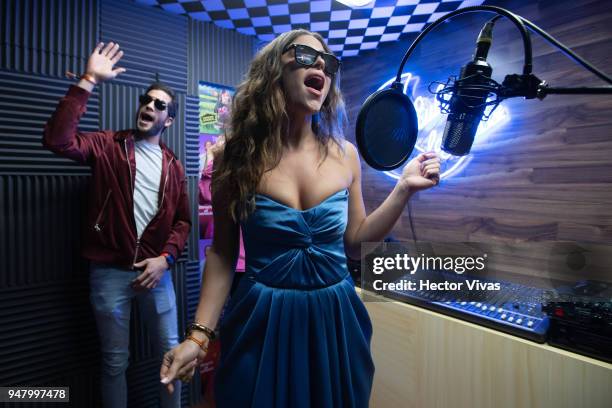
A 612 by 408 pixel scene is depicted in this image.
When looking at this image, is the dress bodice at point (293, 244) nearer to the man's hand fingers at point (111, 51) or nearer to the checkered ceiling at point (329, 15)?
the man's hand fingers at point (111, 51)

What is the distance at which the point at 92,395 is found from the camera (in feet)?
8.36

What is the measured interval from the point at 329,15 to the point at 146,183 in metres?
1.90

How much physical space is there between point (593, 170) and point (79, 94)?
9.82ft

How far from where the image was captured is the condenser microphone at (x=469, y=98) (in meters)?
0.88


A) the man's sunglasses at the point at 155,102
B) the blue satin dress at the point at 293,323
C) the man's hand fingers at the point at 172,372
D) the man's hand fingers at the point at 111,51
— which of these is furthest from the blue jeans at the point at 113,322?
the man's hand fingers at the point at 172,372

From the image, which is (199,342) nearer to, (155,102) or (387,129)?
(387,129)

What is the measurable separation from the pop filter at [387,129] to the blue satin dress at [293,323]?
22 centimetres

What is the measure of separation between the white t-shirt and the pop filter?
183 cm

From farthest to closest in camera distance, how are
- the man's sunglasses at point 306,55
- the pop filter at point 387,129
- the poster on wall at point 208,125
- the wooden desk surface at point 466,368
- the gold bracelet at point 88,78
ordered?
the poster on wall at point 208,125 → the gold bracelet at point 88,78 → the wooden desk surface at point 466,368 → the man's sunglasses at point 306,55 → the pop filter at point 387,129

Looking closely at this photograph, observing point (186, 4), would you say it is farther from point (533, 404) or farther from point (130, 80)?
point (533, 404)

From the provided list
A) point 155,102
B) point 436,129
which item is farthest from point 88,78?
point 436,129

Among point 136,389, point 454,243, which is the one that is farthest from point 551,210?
point 136,389

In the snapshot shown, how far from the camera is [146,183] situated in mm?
2381

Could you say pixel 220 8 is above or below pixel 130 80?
above
